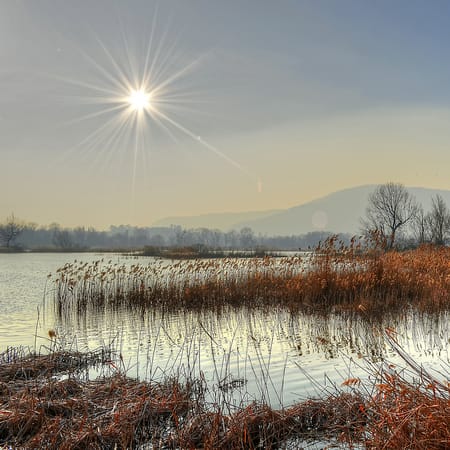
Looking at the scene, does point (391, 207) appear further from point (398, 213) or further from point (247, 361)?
point (247, 361)

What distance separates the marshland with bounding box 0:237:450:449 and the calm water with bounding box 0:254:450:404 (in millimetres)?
49

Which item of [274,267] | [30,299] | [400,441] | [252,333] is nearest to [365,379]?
[400,441]

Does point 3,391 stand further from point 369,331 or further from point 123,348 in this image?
point 369,331

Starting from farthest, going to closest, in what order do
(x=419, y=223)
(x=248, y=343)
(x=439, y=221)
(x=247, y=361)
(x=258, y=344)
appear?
(x=419, y=223)
(x=439, y=221)
(x=248, y=343)
(x=258, y=344)
(x=247, y=361)

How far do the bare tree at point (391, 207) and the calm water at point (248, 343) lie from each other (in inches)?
1973

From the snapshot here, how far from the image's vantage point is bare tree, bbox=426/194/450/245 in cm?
4901

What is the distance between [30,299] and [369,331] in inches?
515

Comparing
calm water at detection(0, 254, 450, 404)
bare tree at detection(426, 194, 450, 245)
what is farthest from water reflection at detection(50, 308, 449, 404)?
bare tree at detection(426, 194, 450, 245)

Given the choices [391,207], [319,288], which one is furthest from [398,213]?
[319,288]

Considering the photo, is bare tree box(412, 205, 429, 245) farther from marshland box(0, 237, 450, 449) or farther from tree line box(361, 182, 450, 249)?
marshland box(0, 237, 450, 449)

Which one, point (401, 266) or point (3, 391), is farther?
point (401, 266)

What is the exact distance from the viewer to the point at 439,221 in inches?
1984

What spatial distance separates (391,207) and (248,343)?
2155 inches

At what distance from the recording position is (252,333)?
984 cm
